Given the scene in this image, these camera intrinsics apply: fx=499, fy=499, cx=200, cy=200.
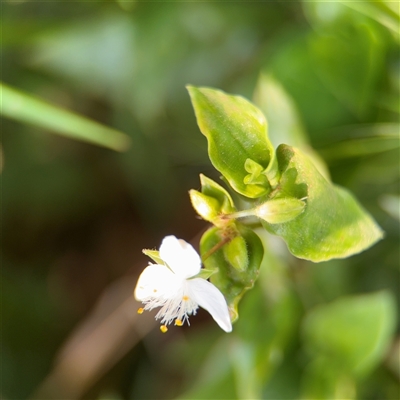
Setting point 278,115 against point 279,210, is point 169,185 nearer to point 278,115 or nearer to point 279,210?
point 278,115

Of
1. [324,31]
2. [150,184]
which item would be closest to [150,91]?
[150,184]

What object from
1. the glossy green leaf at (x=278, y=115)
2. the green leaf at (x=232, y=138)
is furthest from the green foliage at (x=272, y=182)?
the glossy green leaf at (x=278, y=115)

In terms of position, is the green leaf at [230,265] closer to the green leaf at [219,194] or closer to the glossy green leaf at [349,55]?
the green leaf at [219,194]

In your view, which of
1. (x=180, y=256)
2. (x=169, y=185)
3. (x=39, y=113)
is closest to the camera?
(x=180, y=256)

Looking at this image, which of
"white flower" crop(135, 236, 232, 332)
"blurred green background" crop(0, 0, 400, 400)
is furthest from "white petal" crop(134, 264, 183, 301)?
"blurred green background" crop(0, 0, 400, 400)

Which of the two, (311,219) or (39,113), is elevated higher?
(311,219)

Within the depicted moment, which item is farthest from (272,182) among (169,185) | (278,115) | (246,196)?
(169,185)
